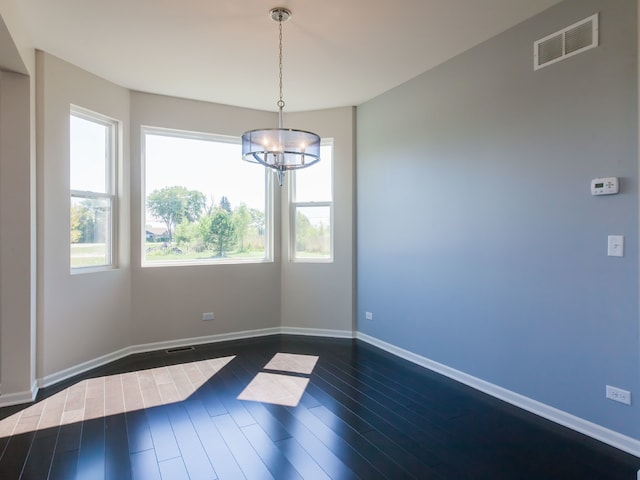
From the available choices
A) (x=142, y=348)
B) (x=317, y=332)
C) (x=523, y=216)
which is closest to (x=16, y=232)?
(x=142, y=348)

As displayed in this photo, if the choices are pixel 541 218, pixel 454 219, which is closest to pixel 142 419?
pixel 454 219

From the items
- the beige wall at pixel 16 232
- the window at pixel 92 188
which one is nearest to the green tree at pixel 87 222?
the window at pixel 92 188

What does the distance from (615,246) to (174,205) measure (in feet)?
13.9

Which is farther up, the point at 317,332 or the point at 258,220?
the point at 258,220

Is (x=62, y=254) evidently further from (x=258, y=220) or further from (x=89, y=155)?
(x=258, y=220)

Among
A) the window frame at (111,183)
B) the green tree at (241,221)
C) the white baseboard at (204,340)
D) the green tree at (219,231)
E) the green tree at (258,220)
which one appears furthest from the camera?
the green tree at (258,220)

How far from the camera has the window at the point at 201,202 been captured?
4.48 metres

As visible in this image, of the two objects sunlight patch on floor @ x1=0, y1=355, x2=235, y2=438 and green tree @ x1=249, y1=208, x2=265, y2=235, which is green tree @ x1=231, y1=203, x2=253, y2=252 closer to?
green tree @ x1=249, y1=208, x2=265, y2=235

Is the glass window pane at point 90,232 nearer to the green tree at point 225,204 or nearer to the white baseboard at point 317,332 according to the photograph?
the green tree at point 225,204

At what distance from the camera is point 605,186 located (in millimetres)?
2428

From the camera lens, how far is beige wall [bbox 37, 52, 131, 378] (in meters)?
→ 3.31

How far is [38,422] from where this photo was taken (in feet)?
8.92

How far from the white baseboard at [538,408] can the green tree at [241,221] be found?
7.97 feet

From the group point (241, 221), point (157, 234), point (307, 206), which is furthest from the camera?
point (307, 206)
